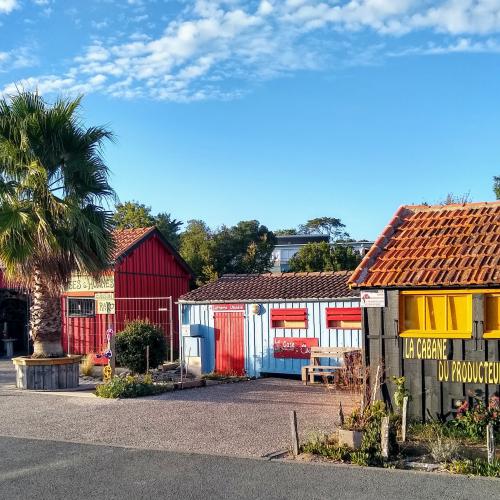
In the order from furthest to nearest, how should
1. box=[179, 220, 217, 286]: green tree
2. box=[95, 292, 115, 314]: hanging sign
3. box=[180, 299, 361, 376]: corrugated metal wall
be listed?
box=[179, 220, 217, 286]: green tree
box=[95, 292, 115, 314]: hanging sign
box=[180, 299, 361, 376]: corrugated metal wall

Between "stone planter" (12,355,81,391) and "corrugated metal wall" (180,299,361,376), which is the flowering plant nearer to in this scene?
"corrugated metal wall" (180,299,361,376)

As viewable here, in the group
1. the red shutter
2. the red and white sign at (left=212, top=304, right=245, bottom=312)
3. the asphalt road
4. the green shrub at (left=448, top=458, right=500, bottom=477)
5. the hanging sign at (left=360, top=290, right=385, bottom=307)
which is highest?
the hanging sign at (left=360, top=290, right=385, bottom=307)

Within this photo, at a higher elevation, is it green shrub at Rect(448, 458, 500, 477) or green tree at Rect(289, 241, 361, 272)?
green tree at Rect(289, 241, 361, 272)

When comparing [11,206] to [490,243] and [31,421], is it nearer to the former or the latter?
[31,421]

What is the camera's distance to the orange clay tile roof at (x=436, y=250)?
441 inches

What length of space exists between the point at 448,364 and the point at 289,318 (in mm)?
8599

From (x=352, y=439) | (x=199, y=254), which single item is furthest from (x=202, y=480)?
(x=199, y=254)

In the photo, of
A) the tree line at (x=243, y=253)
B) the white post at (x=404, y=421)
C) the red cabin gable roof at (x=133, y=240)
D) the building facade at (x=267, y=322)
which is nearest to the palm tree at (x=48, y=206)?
the building facade at (x=267, y=322)

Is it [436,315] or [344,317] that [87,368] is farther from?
[436,315]

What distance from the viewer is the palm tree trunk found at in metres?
17.3

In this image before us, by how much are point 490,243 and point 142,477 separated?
682 cm

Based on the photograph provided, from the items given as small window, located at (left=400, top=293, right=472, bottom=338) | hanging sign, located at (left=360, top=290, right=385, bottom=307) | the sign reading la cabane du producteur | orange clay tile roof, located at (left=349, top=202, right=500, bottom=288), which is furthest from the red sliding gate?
the sign reading la cabane du producteur

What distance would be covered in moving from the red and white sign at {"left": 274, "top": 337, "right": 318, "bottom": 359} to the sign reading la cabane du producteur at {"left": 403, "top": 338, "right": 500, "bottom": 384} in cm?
763

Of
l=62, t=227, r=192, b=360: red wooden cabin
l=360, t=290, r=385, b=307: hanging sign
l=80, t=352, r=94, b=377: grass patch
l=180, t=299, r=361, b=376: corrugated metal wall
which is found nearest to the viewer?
l=360, t=290, r=385, b=307: hanging sign
